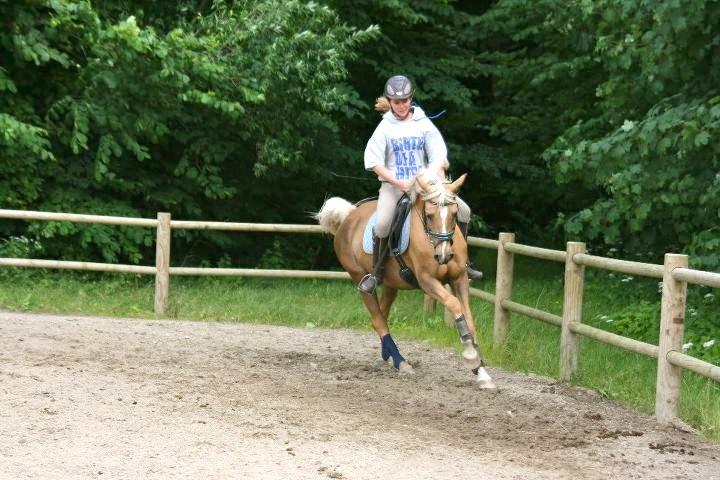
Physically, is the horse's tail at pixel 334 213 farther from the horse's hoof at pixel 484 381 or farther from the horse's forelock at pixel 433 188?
the horse's hoof at pixel 484 381

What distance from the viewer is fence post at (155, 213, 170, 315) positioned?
12883 millimetres

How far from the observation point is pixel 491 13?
667 inches

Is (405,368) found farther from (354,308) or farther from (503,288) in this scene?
(354,308)

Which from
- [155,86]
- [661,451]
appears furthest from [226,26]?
[661,451]

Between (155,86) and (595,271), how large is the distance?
22.9 ft

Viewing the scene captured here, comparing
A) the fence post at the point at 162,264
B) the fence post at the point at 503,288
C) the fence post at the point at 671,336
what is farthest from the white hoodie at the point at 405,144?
the fence post at the point at 162,264

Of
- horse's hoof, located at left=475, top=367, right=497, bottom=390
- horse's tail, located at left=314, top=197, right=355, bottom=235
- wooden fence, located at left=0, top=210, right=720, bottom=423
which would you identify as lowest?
horse's hoof, located at left=475, top=367, right=497, bottom=390

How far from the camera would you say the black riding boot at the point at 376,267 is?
954cm

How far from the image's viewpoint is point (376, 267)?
31.6 feet

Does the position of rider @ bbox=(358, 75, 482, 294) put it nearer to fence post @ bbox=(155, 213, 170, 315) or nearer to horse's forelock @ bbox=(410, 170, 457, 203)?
horse's forelock @ bbox=(410, 170, 457, 203)

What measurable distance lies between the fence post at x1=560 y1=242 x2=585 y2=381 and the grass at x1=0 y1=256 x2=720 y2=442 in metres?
0.15

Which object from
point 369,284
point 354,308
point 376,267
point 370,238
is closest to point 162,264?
point 354,308

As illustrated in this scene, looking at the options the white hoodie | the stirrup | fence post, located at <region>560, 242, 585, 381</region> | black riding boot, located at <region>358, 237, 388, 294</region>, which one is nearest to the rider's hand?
the white hoodie

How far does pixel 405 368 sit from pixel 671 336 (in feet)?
8.61
